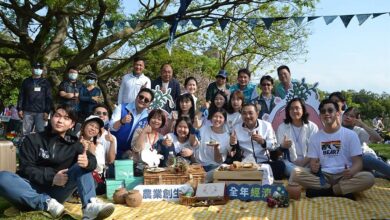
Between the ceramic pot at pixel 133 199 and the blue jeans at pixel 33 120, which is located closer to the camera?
the ceramic pot at pixel 133 199

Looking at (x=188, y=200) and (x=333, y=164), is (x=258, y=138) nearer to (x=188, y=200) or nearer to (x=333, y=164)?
(x=333, y=164)

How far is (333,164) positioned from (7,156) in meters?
4.56

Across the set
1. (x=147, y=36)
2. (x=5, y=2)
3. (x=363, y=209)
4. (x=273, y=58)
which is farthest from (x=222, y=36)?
(x=363, y=209)

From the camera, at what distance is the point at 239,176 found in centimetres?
500

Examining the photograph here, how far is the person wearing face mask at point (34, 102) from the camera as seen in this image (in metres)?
8.27

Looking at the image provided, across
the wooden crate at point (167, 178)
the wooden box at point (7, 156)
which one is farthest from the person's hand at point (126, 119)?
the wooden box at point (7, 156)

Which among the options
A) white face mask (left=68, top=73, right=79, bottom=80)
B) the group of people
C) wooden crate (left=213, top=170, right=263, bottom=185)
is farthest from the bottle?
white face mask (left=68, top=73, right=79, bottom=80)

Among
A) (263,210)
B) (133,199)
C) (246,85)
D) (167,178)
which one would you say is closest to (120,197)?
(133,199)

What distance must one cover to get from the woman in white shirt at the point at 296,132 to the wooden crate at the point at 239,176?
0.94 metres

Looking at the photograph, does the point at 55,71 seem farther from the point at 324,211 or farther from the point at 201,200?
the point at 324,211

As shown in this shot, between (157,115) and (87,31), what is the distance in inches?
406

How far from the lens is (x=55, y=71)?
14.1 metres

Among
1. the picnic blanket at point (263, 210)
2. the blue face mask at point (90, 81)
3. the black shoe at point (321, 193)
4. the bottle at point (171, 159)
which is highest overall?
the blue face mask at point (90, 81)

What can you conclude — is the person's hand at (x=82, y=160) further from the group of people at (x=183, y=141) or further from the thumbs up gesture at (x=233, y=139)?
the thumbs up gesture at (x=233, y=139)
